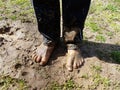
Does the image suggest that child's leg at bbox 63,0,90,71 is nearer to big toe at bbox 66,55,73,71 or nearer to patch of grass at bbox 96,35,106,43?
big toe at bbox 66,55,73,71

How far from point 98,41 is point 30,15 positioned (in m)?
0.95

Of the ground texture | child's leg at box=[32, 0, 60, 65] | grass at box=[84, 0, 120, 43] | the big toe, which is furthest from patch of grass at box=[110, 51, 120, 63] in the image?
child's leg at box=[32, 0, 60, 65]

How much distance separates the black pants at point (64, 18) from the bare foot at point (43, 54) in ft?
0.28

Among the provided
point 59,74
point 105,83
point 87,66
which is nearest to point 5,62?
point 59,74

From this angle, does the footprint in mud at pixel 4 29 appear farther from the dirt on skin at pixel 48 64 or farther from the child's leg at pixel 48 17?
the child's leg at pixel 48 17

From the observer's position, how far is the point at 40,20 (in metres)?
2.96

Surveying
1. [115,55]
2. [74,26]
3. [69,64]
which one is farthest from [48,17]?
[115,55]

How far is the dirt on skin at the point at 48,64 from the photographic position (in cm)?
300

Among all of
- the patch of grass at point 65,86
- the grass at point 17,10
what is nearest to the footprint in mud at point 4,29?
the grass at point 17,10

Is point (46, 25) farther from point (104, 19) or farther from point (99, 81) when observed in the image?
point (104, 19)

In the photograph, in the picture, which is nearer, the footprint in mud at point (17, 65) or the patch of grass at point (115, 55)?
the footprint in mud at point (17, 65)

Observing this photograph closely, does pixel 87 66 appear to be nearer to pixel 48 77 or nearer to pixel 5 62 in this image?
pixel 48 77

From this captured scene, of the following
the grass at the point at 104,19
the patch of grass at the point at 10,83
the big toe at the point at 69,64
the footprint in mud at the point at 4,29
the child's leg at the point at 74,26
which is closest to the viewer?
the child's leg at the point at 74,26

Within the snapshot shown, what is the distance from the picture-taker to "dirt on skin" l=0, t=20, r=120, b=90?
300cm
